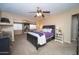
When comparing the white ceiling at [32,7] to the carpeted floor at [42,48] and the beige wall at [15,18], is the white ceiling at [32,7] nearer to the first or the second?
the beige wall at [15,18]

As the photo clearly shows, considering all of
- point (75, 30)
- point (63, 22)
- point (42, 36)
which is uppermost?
point (63, 22)

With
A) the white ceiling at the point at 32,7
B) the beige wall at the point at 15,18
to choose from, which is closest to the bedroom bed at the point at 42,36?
the beige wall at the point at 15,18

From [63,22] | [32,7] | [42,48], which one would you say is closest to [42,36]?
[42,48]

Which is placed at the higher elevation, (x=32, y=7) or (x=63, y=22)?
(x=32, y=7)

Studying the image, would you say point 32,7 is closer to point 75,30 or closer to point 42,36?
point 42,36

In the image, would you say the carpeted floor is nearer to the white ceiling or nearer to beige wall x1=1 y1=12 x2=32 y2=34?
beige wall x1=1 y1=12 x2=32 y2=34

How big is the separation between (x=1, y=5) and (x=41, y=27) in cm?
96

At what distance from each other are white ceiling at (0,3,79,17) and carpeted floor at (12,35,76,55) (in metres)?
0.55

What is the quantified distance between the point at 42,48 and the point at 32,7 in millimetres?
893

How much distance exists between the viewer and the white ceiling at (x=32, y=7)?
2.40 meters

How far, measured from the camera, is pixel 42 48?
7.99ft

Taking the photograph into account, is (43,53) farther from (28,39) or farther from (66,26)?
Answer: (66,26)

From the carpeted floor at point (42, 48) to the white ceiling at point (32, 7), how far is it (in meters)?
0.55
